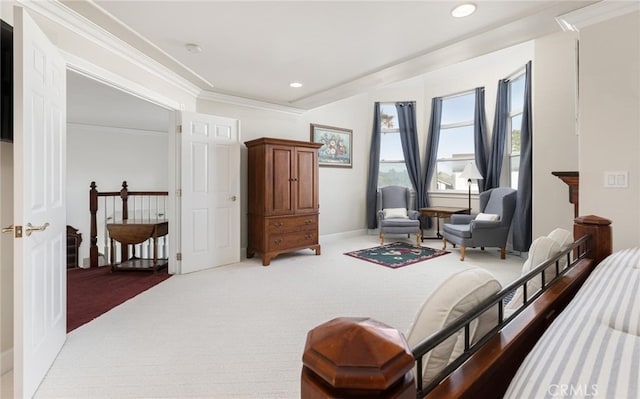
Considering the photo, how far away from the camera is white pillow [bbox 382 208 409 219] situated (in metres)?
5.64

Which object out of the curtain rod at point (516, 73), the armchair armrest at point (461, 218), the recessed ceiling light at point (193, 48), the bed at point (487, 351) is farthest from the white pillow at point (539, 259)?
the curtain rod at point (516, 73)

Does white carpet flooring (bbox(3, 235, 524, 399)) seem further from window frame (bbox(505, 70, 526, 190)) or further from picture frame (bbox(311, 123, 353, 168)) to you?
picture frame (bbox(311, 123, 353, 168))

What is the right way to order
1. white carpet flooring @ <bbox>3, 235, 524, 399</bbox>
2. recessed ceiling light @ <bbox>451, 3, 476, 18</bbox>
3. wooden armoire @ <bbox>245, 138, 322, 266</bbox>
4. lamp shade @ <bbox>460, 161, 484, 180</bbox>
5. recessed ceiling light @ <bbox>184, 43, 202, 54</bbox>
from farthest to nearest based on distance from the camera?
1. lamp shade @ <bbox>460, 161, 484, 180</bbox>
2. wooden armoire @ <bbox>245, 138, 322, 266</bbox>
3. recessed ceiling light @ <bbox>184, 43, 202, 54</bbox>
4. recessed ceiling light @ <bbox>451, 3, 476, 18</bbox>
5. white carpet flooring @ <bbox>3, 235, 524, 399</bbox>

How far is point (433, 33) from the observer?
2682 millimetres

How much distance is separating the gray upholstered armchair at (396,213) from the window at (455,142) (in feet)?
2.54

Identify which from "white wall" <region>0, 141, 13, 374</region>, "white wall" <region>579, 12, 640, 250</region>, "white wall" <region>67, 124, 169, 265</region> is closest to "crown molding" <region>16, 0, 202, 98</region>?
"white wall" <region>0, 141, 13, 374</region>

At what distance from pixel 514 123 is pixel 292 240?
399 centimetres

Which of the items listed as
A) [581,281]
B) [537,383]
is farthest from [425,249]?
[537,383]

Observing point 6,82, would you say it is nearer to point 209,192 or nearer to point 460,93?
point 209,192

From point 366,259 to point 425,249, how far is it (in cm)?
121

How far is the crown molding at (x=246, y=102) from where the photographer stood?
423 centimetres

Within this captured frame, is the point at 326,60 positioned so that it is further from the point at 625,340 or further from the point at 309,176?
the point at 625,340

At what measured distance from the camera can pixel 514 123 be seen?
489 cm

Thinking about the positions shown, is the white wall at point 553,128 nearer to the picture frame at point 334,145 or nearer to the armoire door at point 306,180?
the armoire door at point 306,180
